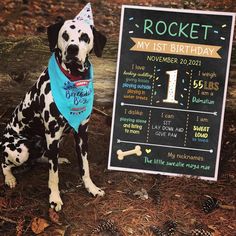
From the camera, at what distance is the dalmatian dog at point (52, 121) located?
8.50ft

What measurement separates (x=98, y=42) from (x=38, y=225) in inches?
45.5

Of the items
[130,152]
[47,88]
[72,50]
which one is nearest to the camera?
[72,50]

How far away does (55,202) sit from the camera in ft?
8.95

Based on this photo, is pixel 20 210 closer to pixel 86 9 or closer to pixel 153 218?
pixel 153 218

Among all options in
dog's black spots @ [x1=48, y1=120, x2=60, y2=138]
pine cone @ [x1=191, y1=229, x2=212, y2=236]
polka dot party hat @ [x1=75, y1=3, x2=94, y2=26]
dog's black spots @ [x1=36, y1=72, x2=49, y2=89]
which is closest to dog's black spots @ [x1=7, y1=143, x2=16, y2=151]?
dog's black spots @ [x1=48, y1=120, x2=60, y2=138]

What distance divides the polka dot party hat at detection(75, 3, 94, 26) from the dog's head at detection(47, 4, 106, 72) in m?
0.05

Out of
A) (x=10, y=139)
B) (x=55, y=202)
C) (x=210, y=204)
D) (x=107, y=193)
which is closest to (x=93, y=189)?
(x=107, y=193)

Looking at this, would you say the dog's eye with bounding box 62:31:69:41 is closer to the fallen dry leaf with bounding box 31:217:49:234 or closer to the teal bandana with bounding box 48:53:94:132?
the teal bandana with bounding box 48:53:94:132

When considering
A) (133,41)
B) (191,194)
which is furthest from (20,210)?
(133,41)

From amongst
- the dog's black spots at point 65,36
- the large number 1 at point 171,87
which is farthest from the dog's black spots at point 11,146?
the large number 1 at point 171,87

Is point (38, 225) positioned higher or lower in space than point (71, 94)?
lower

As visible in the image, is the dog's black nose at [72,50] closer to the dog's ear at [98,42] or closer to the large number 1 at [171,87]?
the dog's ear at [98,42]

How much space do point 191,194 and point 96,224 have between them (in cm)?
66

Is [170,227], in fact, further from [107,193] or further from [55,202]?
[55,202]
